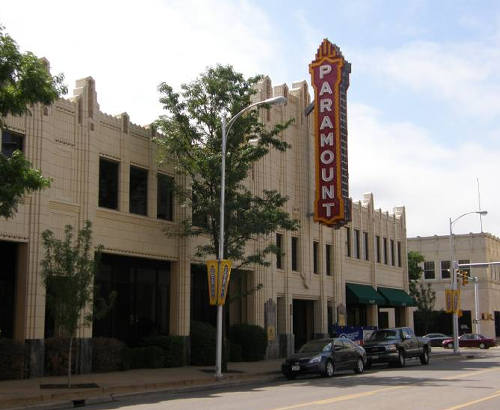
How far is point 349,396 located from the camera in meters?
17.6

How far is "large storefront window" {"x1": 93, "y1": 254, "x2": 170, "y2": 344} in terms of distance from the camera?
29156 mm

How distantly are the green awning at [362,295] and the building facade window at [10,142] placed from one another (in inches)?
1029

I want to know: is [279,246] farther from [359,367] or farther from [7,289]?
[7,289]

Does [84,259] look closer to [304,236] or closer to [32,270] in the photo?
[32,270]

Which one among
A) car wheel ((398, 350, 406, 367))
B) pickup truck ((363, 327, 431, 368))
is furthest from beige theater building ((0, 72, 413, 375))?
car wheel ((398, 350, 406, 367))

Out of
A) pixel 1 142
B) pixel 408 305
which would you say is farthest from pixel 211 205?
pixel 408 305

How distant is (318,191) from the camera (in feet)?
130

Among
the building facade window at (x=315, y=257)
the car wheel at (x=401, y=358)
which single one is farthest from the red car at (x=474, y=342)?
the car wheel at (x=401, y=358)

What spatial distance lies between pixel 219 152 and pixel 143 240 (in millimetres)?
5004

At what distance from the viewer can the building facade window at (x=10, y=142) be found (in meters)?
24.2

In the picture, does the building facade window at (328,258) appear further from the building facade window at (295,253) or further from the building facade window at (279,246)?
the building facade window at (279,246)

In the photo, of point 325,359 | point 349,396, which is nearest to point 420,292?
point 325,359

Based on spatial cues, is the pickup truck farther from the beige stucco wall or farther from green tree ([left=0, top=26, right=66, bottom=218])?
green tree ([left=0, top=26, right=66, bottom=218])

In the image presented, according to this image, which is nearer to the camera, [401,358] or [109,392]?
[109,392]
